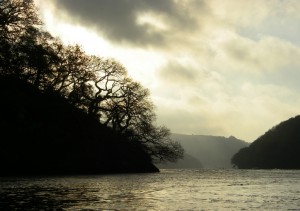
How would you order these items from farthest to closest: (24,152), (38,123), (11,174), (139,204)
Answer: (38,123)
(24,152)
(11,174)
(139,204)

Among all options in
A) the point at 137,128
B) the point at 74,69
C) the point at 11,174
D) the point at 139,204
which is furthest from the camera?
the point at 137,128

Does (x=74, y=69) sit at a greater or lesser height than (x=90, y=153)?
greater

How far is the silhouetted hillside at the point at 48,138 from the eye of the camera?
5194 centimetres

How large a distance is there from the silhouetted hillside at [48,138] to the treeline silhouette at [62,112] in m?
0.12

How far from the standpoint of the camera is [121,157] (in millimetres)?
80688

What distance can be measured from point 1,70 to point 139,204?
3977cm

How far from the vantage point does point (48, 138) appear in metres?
58.1

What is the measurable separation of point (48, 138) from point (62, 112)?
317 inches

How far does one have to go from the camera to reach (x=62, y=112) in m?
65.3

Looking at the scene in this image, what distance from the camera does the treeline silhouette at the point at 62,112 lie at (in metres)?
55.1

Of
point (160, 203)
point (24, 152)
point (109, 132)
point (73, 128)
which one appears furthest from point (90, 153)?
point (160, 203)

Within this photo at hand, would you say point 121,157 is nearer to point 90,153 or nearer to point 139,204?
point 90,153

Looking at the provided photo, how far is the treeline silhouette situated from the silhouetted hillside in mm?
120

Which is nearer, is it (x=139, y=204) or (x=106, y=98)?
(x=139, y=204)
